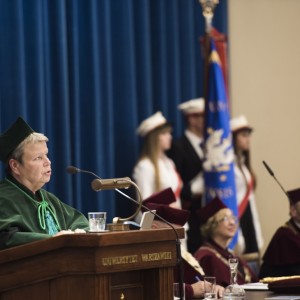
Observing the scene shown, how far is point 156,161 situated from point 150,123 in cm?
31

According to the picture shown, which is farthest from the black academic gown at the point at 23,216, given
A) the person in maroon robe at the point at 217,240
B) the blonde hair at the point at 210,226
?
the blonde hair at the point at 210,226

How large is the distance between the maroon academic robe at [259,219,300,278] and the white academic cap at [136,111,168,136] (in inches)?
62.6

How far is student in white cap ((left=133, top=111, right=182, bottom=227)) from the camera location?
7160mm

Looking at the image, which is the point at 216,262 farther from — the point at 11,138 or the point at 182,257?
the point at 11,138

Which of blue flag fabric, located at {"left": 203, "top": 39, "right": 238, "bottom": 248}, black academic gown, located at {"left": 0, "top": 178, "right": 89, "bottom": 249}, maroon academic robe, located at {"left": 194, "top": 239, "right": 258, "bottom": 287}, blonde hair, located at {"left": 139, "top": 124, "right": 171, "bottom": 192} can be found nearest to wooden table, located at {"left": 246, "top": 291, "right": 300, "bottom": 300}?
maroon academic robe, located at {"left": 194, "top": 239, "right": 258, "bottom": 287}

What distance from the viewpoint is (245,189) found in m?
8.01

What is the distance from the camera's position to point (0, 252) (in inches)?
133

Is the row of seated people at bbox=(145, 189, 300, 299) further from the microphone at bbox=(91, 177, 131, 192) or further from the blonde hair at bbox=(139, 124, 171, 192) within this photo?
the microphone at bbox=(91, 177, 131, 192)

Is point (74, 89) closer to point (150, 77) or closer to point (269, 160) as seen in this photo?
point (150, 77)

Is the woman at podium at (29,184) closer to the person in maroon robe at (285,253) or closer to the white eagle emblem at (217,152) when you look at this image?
the person in maroon robe at (285,253)

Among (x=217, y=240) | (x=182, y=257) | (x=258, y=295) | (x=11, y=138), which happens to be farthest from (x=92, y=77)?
(x=11, y=138)

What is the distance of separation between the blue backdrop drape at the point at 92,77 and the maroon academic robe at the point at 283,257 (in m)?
1.52

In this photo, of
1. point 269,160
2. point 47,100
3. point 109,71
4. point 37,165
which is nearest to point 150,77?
point 109,71

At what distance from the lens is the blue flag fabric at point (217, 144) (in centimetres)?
752
